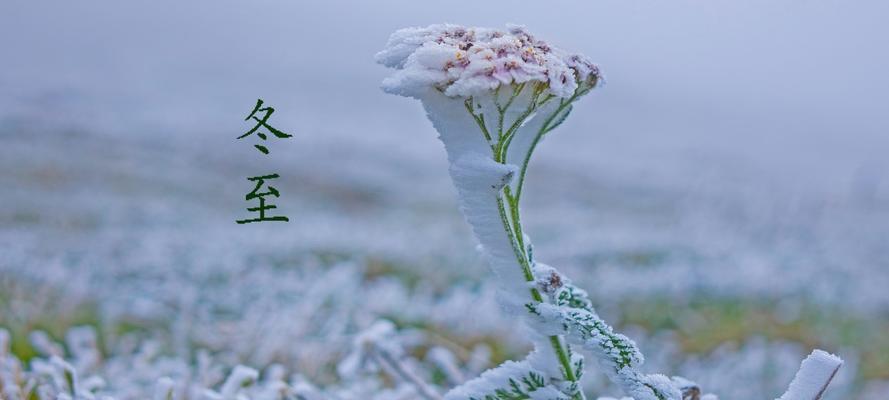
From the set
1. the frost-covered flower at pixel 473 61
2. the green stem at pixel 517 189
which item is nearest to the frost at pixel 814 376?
the green stem at pixel 517 189

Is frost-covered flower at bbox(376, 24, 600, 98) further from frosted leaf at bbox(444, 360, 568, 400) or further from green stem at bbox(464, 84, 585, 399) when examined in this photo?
frosted leaf at bbox(444, 360, 568, 400)

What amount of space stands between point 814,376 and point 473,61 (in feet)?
2.27

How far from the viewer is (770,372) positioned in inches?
158

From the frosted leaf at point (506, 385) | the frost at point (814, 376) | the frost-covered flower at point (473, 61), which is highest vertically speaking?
the frost-covered flower at point (473, 61)

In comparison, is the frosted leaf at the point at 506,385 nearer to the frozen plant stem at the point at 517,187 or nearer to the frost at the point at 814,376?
the frozen plant stem at the point at 517,187

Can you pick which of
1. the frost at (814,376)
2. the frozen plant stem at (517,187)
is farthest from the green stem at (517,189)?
the frost at (814,376)

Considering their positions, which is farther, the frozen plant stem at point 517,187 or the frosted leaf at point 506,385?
the frosted leaf at point 506,385

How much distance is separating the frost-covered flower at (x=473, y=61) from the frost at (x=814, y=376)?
21.0 inches

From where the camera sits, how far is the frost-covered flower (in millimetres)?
1217

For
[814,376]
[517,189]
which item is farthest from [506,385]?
[814,376]

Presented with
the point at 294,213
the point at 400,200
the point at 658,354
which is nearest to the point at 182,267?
the point at 658,354

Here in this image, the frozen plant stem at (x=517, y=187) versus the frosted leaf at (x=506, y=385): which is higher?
the frozen plant stem at (x=517, y=187)

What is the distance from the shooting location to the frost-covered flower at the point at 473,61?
3.99 ft

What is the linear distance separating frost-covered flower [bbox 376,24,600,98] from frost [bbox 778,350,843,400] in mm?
534
